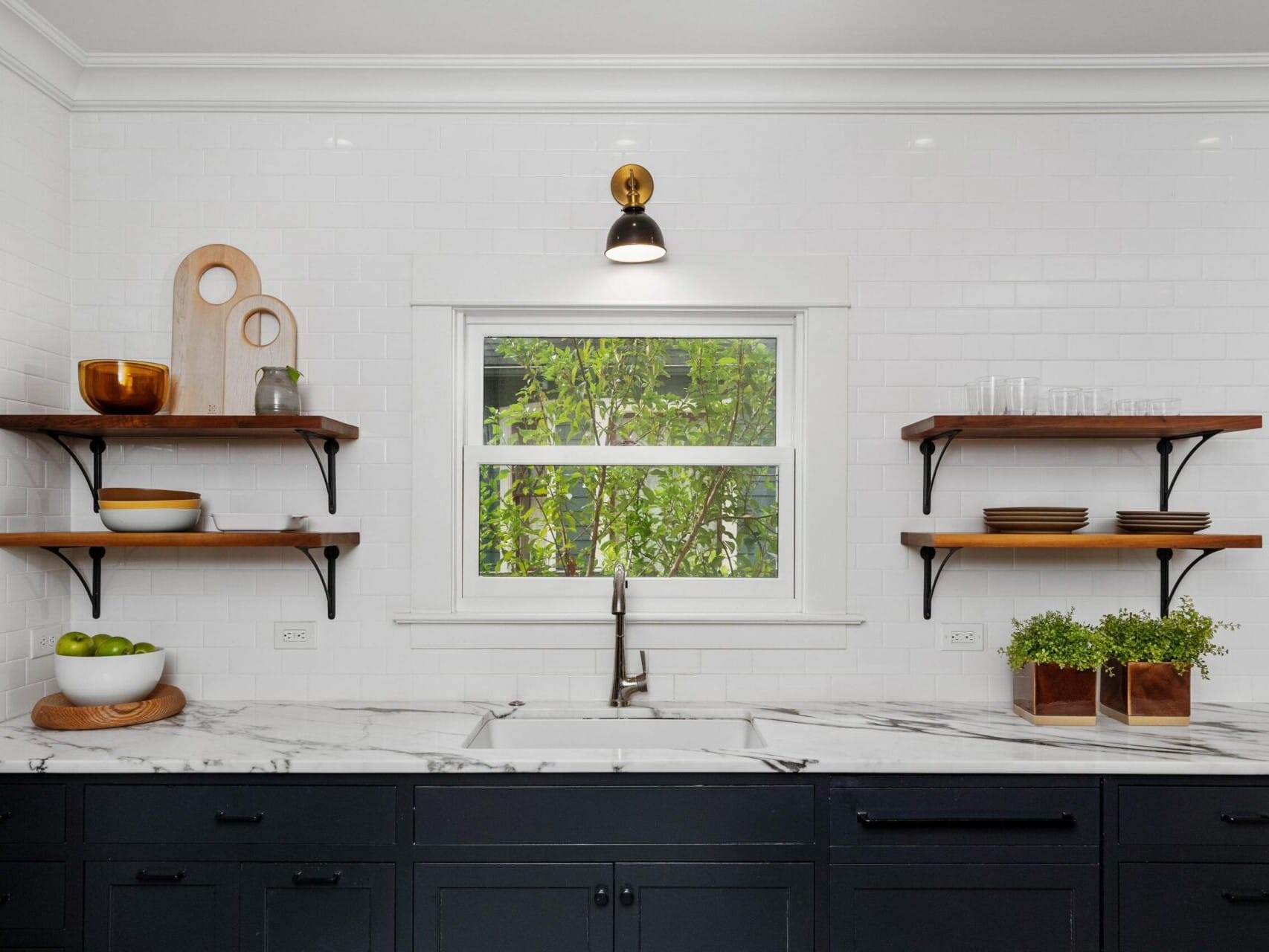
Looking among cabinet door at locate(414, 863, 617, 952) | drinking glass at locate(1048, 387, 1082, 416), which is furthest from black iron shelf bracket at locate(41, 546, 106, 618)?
drinking glass at locate(1048, 387, 1082, 416)

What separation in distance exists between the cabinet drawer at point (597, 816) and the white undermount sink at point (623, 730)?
416mm

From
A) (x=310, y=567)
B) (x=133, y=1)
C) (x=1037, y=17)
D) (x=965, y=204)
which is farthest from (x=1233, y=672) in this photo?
(x=133, y=1)

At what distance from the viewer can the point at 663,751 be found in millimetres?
2047

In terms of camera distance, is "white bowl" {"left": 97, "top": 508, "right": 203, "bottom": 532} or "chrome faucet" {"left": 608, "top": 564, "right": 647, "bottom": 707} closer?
"white bowl" {"left": 97, "top": 508, "right": 203, "bottom": 532}

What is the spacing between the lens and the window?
2.69m

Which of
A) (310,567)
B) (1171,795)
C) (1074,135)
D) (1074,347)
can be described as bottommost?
(1171,795)

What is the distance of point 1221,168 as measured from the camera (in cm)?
259

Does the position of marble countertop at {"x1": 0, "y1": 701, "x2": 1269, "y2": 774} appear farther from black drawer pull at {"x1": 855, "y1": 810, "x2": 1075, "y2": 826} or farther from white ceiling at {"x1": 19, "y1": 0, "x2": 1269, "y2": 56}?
white ceiling at {"x1": 19, "y1": 0, "x2": 1269, "y2": 56}

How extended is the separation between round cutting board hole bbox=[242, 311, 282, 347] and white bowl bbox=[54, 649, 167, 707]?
0.92m

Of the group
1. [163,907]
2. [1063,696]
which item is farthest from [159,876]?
[1063,696]

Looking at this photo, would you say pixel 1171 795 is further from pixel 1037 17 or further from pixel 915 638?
pixel 1037 17

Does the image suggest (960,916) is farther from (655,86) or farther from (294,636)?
(655,86)

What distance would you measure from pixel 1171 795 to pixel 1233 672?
807 millimetres

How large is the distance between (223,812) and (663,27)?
7.31 ft
